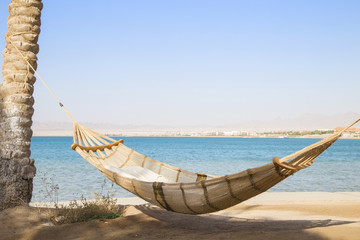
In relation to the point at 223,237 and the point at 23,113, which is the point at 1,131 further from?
the point at 223,237

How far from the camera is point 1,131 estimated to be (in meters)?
3.82

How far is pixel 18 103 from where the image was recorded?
384 centimetres

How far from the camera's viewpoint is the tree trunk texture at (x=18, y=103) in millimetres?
3732

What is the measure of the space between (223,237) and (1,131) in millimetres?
2438

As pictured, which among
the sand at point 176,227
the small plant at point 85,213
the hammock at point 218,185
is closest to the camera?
the hammock at point 218,185

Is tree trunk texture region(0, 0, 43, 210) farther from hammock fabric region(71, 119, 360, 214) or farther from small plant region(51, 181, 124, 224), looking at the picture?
hammock fabric region(71, 119, 360, 214)

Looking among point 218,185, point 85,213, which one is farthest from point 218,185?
point 85,213

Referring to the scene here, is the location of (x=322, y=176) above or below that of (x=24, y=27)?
below

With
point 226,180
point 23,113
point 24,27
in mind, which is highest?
point 24,27

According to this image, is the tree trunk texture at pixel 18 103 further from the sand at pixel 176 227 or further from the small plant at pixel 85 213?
the small plant at pixel 85 213

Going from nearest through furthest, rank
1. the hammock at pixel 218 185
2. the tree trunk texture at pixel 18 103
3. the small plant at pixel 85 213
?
the hammock at pixel 218 185
the small plant at pixel 85 213
the tree trunk texture at pixel 18 103

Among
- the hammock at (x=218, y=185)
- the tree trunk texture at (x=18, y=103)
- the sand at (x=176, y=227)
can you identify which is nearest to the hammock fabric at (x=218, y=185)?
the hammock at (x=218, y=185)

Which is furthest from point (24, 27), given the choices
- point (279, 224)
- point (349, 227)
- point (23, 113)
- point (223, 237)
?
point (349, 227)

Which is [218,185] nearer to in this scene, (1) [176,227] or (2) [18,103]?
(1) [176,227]
